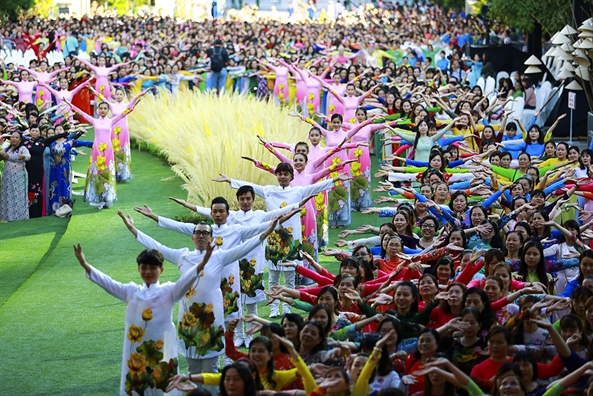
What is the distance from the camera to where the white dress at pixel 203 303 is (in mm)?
8117

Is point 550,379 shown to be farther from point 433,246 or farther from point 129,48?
point 129,48

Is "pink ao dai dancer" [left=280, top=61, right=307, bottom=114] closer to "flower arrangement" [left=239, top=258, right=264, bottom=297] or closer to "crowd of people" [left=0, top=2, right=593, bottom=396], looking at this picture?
"crowd of people" [left=0, top=2, right=593, bottom=396]

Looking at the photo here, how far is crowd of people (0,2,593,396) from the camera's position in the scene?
22.2 ft

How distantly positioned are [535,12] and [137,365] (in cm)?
1794

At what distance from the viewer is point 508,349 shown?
22.9ft

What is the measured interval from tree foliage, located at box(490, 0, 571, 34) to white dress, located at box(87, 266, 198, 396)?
16270 mm

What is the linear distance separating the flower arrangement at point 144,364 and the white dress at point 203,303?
2.78ft

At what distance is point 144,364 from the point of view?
726 cm

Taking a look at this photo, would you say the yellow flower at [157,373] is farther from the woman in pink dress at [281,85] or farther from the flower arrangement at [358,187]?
the woman in pink dress at [281,85]

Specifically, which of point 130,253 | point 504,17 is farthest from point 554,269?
point 504,17

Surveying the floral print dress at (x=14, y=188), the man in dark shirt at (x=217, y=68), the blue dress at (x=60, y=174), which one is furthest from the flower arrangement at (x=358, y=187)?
the man in dark shirt at (x=217, y=68)

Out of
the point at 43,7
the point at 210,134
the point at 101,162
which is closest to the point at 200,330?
the point at 101,162

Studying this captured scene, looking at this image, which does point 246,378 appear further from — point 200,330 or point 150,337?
point 200,330

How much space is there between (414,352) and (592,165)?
20.0 feet
